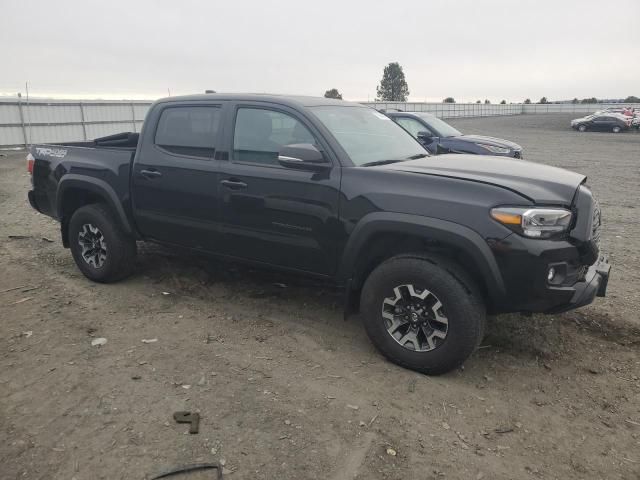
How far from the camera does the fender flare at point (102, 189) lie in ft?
16.4

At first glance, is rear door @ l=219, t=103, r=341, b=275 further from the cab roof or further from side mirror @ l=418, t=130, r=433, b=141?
side mirror @ l=418, t=130, r=433, b=141

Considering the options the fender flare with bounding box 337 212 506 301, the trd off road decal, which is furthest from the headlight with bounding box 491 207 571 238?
the trd off road decal

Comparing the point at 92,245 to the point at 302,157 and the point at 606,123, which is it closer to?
the point at 302,157

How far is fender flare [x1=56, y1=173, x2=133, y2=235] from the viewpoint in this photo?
16.4 ft

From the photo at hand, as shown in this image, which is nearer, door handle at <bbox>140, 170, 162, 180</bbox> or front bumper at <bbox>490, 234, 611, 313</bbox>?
front bumper at <bbox>490, 234, 611, 313</bbox>

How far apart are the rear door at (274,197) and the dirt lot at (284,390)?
679 millimetres

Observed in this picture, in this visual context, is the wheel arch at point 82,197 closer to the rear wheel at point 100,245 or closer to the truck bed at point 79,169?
the truck bed at point 79,169

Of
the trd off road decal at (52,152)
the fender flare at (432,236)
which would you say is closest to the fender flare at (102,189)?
the trd off road decal at (52,152)

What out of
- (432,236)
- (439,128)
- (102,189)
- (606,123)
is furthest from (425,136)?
(606,123)

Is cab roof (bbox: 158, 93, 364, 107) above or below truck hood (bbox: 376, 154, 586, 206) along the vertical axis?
above

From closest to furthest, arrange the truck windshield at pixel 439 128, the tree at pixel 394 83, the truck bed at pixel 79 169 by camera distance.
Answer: the truck bed at pixel 79 169, the truck windshield at pixel 439 128, the tree at pixel 394 83

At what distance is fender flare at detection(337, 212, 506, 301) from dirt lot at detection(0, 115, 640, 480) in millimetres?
758

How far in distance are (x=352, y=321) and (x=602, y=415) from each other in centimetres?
201

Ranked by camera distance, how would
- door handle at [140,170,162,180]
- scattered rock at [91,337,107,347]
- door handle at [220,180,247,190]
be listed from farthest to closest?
door handle at [140,170,162,180]
door handle at [220,180,247,190]
scattered rock at [91,337,107,347]
